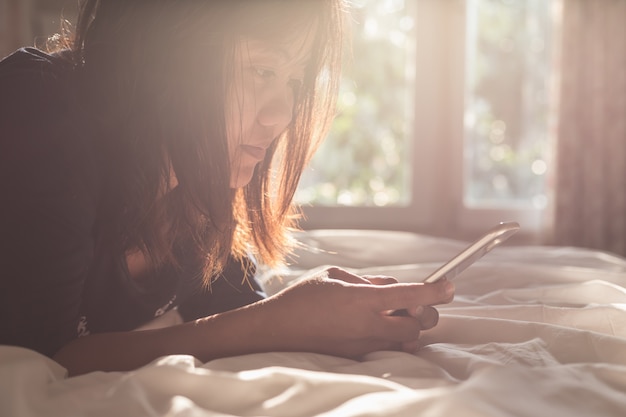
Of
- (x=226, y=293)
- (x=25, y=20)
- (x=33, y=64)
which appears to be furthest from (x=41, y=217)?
(x=25, y=20)

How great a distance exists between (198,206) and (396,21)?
261 cm

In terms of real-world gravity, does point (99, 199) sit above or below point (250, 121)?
below

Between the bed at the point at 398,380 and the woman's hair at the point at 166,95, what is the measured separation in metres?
0.27

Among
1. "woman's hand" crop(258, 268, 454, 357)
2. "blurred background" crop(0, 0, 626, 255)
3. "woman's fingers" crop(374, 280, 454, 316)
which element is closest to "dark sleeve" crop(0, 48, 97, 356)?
"woman's hand" crop(258, 268, 454, 357)

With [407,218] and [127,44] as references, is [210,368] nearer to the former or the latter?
[127,44]

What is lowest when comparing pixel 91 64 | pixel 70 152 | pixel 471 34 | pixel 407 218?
pixel 407 218

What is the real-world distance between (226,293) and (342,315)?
41 cm

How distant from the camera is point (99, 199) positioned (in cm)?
78

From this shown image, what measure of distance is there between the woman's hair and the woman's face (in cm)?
1

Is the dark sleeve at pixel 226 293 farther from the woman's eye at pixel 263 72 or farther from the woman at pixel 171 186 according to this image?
the woman's eye at pixel 263 72

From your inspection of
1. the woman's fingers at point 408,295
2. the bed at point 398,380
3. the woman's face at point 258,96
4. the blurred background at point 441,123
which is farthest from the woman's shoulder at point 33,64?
the blurred background at point 441,123

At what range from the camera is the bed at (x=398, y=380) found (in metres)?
0.48

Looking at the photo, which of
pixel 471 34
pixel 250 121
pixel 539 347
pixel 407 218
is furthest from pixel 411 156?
pixel 539 347

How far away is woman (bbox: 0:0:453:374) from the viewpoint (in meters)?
0.66
